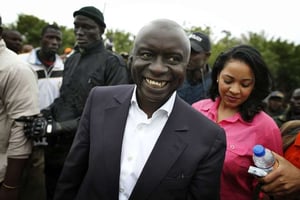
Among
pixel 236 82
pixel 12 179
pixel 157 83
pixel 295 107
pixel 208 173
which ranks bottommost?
pixel 295 107

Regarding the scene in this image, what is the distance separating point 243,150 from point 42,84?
2534 mm

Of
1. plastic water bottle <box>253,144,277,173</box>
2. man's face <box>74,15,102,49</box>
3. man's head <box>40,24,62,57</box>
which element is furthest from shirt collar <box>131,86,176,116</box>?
man's head <box>40,24,62,57</box>

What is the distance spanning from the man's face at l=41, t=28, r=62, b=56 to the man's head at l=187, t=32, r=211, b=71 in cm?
175

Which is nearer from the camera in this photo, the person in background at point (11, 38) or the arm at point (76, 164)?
the arm at point (76, 164)

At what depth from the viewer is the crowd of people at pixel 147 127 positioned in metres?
1.53

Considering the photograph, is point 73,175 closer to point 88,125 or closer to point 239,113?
point 88,125

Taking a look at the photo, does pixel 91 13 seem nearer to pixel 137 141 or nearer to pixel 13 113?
pixel 13 113

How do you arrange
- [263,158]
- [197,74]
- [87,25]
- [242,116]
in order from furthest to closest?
[197,74], [87,25], [242,116], [263,158]

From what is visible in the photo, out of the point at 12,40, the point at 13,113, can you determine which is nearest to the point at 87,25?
the point at 13,113

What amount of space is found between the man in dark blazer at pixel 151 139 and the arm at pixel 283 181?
0.34 m

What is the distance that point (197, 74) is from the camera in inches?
134

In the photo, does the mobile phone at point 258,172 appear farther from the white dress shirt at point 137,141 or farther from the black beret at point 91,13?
the black beret at point 91,13

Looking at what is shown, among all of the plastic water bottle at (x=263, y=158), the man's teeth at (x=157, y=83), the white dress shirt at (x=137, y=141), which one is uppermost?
the man's teeth at (x=157, y=83)

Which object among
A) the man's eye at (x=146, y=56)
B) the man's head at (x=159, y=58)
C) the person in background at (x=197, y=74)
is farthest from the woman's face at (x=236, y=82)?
the person in background at (x=197, y=74)
